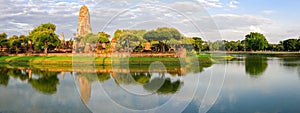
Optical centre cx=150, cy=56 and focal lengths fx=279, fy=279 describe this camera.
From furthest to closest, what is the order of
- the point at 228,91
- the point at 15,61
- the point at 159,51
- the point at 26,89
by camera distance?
the point at 15,61 < the point at 159,51 < the point at 26,89 < the point at 228,91

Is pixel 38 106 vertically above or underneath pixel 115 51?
underneath

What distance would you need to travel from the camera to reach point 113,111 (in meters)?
11.3

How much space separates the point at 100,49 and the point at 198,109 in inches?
1200

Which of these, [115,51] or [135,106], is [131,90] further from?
[115,51]

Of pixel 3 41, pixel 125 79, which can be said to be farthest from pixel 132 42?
pixel 3 41

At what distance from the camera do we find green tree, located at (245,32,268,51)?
295 feet

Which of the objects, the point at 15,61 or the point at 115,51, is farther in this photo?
the point at 15,61

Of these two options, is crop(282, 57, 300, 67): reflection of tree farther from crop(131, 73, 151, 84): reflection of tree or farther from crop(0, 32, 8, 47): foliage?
crop(0, 32, 8, 47): foliage

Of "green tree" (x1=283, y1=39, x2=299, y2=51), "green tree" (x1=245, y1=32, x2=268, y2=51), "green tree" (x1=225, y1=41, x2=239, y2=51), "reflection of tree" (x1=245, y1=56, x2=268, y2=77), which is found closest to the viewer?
"reflection of tree" (x1=245, y1=56, x2=268, y2=77)

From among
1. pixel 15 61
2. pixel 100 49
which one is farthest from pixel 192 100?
pixel 15 61

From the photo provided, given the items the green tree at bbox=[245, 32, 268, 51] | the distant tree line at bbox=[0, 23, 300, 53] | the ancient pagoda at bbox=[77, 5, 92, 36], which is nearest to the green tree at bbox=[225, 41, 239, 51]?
the distant tree line at bbox=[0, 23, 300, 53]

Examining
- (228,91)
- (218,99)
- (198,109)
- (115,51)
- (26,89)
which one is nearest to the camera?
(198,109)

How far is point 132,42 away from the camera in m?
25.4

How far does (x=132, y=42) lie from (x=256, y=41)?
246 feet
